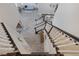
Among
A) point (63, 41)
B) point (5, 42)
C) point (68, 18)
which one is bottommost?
point (63, 41)

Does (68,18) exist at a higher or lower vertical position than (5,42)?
higher

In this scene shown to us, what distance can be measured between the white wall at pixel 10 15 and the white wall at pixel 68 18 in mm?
552

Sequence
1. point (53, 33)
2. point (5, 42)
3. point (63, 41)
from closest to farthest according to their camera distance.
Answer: point (5, 42) < point (63, 41) < point (53, 33)

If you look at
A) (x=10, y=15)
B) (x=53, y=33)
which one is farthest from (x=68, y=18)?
(x=10, y=15)

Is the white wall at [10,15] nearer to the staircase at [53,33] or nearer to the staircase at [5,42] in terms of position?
the staircase at [5,42]

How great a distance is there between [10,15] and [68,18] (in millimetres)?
792

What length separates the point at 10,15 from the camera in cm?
204

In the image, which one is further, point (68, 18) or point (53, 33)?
point (53, 33)

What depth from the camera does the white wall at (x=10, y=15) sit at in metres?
1.95

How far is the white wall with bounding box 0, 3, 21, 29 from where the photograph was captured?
1.95 meters

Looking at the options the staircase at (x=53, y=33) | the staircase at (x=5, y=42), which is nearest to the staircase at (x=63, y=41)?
the staircase at (x=53, y=33)

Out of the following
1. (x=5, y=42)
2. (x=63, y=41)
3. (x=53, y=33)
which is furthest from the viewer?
(x=53, y=33)

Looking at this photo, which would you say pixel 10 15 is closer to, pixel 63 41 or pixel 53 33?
pixel 53 33

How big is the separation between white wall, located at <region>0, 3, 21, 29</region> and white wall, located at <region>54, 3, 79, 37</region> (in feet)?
1.81
